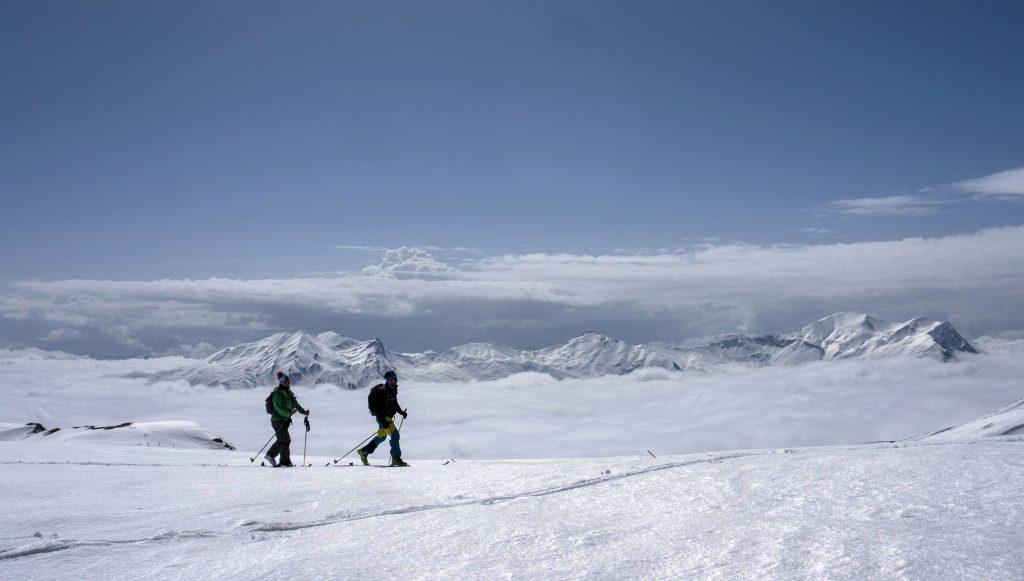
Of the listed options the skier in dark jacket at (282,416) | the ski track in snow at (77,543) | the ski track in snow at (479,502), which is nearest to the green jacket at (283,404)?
the skier in dark jacket at (282,416)

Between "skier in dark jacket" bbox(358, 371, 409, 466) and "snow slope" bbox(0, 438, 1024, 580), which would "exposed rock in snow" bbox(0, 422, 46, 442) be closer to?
"skier in dark jacket" bbox(358, 371, 409, 466)

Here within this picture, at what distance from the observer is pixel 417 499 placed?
9.48 meters

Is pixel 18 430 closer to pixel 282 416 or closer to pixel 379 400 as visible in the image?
pixel 282 416

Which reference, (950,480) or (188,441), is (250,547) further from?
(188,441)

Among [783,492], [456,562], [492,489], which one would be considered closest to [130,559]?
[456,562]

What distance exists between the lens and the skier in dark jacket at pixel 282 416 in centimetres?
1897

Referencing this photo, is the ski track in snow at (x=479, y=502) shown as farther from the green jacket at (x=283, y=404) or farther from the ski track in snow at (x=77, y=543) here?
the green jacket at (x=283, y=404)

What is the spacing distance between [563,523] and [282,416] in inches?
580

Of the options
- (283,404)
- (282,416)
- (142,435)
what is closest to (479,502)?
(282,416)

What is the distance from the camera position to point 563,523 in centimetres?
717

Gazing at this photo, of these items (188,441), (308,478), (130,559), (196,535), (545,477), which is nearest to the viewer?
(130,559)

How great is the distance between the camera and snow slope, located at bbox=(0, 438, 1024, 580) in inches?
211

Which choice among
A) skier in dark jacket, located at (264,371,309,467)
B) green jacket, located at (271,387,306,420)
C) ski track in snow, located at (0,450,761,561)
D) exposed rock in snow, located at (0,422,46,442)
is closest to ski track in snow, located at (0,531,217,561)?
ski track in snow, located at (0,450,761,561)

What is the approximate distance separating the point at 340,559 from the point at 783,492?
5.43m
